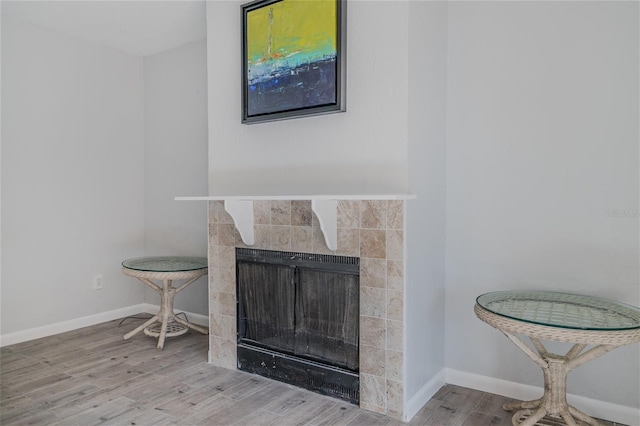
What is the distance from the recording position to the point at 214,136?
8.91 feet

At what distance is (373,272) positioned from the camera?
2.08m

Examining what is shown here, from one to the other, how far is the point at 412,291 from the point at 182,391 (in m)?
1.31

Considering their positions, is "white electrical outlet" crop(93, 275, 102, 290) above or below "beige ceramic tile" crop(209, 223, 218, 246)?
below

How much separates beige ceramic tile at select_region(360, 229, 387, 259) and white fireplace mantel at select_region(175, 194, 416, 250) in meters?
0.15

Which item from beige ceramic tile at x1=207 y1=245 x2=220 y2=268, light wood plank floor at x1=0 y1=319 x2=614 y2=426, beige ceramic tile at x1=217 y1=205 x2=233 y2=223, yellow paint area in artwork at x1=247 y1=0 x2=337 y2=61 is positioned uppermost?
yellow paint area in artwork at x1=247 y1=0 x2=337 y2=61

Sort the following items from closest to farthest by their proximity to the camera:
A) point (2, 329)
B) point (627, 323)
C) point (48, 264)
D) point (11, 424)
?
point (627, 323) < point (11, 424) < point (2, 329) < point (48, 264)

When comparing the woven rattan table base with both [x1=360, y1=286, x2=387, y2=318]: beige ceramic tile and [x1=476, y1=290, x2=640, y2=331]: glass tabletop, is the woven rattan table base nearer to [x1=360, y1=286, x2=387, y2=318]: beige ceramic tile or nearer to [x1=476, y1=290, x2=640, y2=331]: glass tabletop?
[x1=360, y1=286, x2=387, y2=318]: beige ceramic tile

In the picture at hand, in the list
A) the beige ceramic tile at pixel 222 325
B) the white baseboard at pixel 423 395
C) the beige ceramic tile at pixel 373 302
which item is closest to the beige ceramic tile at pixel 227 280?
the beige ceramic tile at pixel 222 325

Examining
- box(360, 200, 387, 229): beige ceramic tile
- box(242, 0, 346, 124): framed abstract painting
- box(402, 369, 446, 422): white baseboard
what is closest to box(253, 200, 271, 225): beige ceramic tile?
box(242, 0, 346, 124): framed abstract painting

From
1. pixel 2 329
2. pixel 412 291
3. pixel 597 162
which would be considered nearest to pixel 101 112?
pixel 2 329

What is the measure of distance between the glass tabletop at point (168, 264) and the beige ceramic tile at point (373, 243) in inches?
55.0

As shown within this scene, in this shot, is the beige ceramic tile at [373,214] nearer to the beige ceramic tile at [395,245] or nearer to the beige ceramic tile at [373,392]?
the beige ceramic tile at [395,245]

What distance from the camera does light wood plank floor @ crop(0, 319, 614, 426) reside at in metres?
2.00

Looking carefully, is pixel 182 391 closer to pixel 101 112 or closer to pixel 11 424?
pixel 11 424
